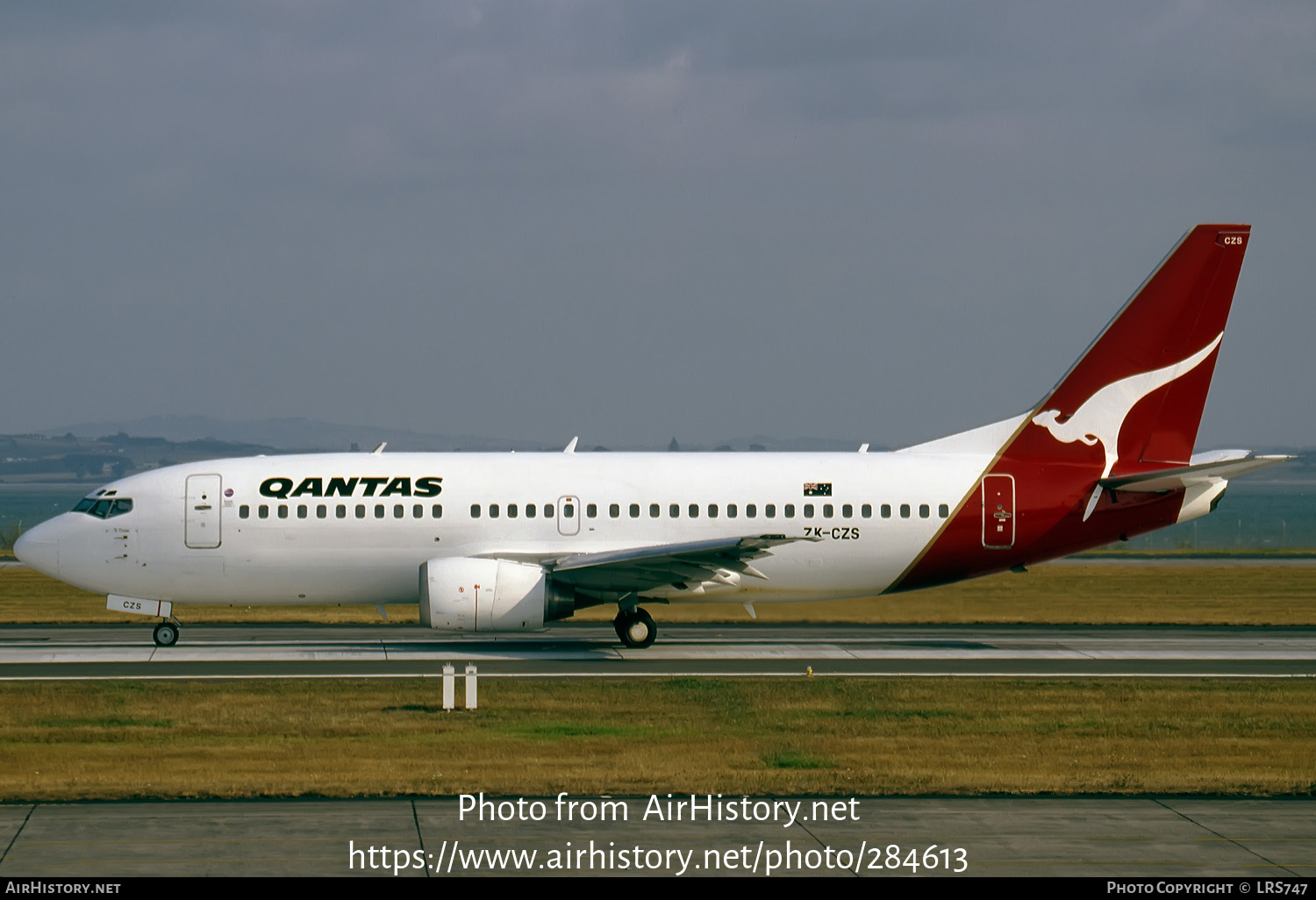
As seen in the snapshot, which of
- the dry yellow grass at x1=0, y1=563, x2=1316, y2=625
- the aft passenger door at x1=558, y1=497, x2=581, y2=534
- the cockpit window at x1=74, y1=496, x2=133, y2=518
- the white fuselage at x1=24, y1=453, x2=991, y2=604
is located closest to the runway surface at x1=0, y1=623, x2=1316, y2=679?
the dry yellow grass at x1=0, y1=563, x2=1316, y2=625

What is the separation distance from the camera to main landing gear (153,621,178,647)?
30.6 metres

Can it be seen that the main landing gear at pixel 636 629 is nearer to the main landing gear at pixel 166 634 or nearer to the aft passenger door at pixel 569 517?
the aft passenger door at pixel 569 517

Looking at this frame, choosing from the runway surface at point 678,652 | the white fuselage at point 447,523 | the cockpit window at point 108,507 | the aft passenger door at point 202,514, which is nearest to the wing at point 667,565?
the white fuselage at point 447,523

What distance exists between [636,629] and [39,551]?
12.4 m

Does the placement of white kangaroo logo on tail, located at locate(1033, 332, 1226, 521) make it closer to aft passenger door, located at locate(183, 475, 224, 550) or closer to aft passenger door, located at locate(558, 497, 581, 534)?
aft passenger door, located at locate(558, 497, 581, 534)

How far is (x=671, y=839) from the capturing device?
1308 cm

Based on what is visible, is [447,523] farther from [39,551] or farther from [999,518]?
[999,518]

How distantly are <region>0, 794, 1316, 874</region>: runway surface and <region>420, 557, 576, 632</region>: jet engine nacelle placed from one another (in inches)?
566

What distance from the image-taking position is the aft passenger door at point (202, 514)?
102 feet

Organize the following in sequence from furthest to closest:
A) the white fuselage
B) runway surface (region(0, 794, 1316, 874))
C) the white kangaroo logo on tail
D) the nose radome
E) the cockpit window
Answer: the white kangaroo logo on tail → the cockpit window → the white fuselage → the nose radome → runway surface (region(0, 794, 1316, 874))

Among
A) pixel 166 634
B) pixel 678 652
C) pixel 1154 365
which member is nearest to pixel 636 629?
pixel 678 652

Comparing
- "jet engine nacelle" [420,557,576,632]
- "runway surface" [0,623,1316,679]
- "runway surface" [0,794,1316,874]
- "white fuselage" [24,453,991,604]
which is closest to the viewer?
"runway surface" [0,794,1316,874]

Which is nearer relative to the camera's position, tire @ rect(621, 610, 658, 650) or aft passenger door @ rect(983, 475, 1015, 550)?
tire @ rect(621, 610, 658, 650)

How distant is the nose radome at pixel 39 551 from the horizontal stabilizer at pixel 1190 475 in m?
21.7
